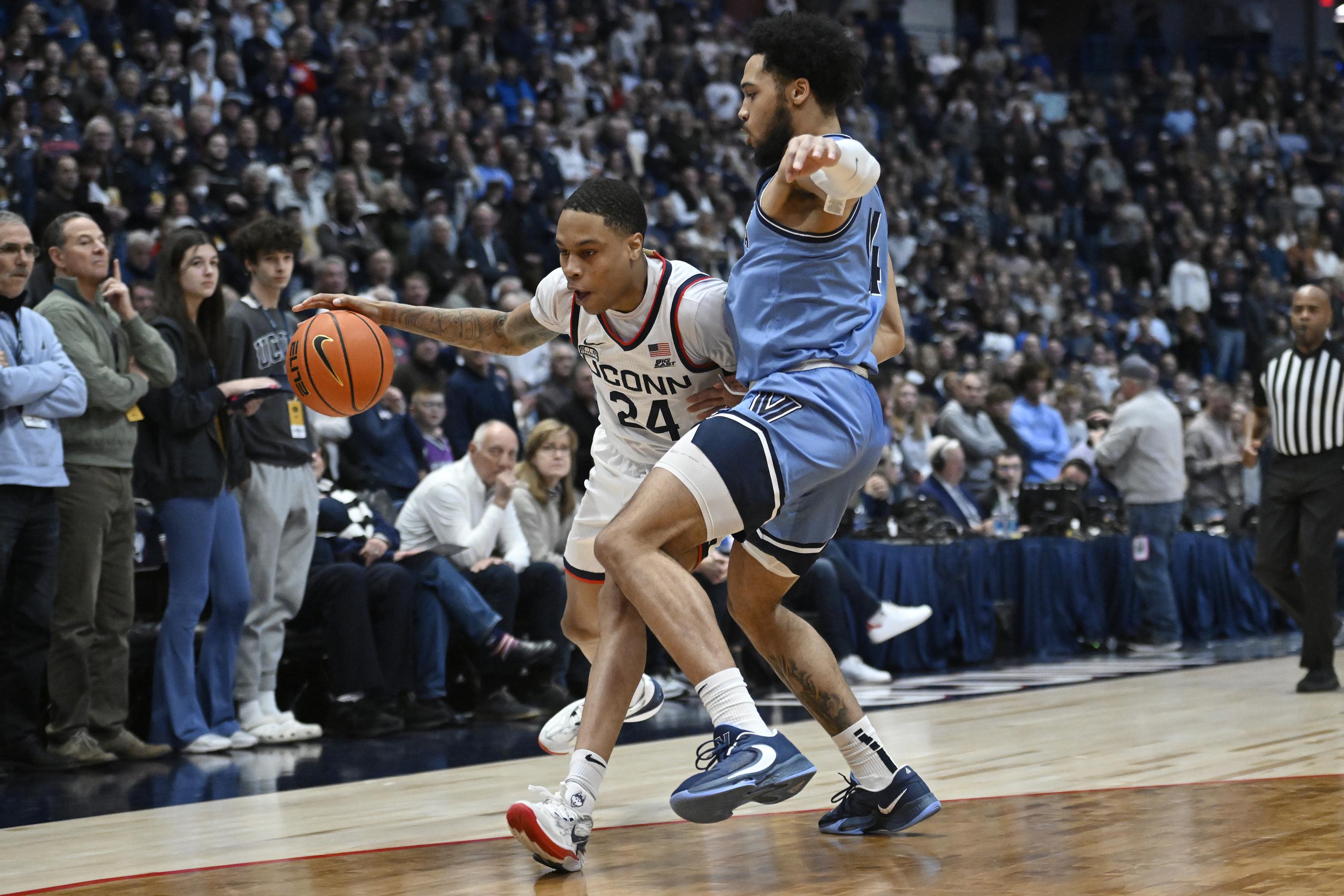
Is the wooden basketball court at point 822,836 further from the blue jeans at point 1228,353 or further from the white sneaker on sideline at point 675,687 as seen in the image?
the blue jeans at point 1228,353

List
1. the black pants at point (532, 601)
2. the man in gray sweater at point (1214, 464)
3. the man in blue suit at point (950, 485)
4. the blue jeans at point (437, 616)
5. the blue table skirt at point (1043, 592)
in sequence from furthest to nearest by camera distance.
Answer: the man in gray sweater at point (1214, 464)
the man in blue suit at point (950, 485)
the blue table skirt at point (1043, 592)
the black pants at point (532, 601)
the blue jeans at point (437, 616)

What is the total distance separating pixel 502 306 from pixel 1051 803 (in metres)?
6.66

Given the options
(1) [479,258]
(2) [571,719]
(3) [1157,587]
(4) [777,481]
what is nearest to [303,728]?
(2) [571,719]

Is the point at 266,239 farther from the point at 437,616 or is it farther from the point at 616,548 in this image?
the point at 616,548

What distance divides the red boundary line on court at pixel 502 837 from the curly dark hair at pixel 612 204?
1540 millimetres

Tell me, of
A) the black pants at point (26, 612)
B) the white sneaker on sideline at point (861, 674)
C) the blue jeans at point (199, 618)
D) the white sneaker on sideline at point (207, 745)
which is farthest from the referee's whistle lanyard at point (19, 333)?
the white sneaker on sideline at point (861, 674)

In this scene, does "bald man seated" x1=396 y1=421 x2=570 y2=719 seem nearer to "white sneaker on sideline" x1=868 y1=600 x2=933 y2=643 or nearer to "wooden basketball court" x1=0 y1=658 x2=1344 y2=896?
"wooden basketball court" x1=0 y1=658 x2=1344 y2=896

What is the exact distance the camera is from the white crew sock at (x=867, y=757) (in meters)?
3.68

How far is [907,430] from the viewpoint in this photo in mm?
10891

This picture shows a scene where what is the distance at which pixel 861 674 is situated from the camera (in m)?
8.20

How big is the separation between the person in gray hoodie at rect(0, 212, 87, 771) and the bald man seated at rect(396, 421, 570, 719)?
1.95 meters

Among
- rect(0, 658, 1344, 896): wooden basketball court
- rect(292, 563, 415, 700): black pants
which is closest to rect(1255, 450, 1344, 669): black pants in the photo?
rect(0, 658, 1344, 896): wooden basketball court

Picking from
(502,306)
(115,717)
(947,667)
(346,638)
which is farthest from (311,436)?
(947,667)

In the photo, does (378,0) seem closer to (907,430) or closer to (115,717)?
(907,430)
